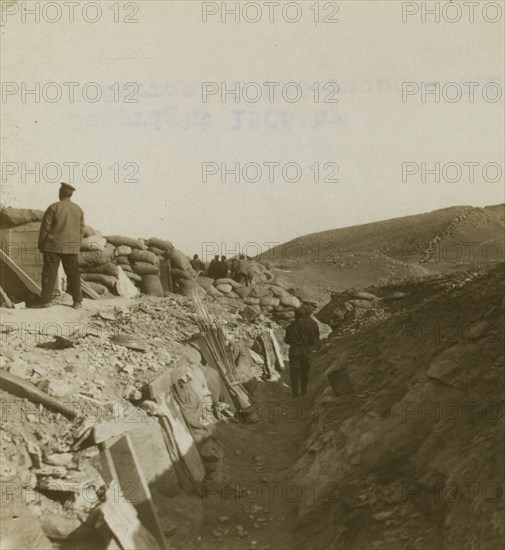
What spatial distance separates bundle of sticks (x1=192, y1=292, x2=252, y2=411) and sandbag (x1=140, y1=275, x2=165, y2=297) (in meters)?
1.52

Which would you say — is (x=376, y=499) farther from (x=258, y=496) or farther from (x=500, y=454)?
(x=258, y=496)

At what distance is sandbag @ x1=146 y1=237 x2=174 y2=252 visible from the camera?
420 inches

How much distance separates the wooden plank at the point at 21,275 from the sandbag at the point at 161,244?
9.97ft

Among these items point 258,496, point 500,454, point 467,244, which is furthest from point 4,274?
point 467,244

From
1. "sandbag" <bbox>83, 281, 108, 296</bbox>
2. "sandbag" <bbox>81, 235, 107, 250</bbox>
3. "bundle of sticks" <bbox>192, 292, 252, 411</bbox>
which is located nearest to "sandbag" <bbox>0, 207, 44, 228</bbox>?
"sandbag" <bbox>81, 235, 107, 250</bbox>

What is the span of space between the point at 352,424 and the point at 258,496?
3.54 ft

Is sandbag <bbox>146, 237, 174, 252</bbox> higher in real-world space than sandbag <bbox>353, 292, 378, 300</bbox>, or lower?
higher

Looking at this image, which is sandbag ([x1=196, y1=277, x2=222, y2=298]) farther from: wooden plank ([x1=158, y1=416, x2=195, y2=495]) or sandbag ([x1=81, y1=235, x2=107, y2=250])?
wooden plank ([x1=158, y1=416, x2=195, y2=495])

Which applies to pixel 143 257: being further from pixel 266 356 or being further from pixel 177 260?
pixel 266 356

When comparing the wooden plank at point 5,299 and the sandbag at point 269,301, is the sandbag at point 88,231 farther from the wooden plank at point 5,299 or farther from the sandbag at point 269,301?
the sandbag at point 269,301

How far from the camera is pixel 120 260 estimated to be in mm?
10141

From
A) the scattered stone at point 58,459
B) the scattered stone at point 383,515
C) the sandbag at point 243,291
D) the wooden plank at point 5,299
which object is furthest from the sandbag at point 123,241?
the scattered stone at point 383,515

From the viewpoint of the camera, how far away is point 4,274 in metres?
8.02

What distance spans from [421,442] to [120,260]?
707 centimetres
